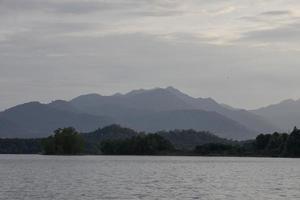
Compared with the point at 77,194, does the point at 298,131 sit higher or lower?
higher

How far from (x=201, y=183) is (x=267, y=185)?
7.74 m

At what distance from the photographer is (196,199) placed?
58.4m

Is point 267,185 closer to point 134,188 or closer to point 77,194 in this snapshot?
point 134,188

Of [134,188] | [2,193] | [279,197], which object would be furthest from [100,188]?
[279,197]

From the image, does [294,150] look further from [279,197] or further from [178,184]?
[279,197]

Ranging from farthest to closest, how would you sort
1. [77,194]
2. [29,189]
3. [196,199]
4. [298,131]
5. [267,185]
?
[298,131] → [267,185] → [29,189] → [77,194] → [196,199]

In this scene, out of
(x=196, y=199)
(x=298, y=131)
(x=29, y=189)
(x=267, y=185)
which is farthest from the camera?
(x=298, y=131)

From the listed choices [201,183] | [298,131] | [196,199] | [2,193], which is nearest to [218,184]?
[201,183]

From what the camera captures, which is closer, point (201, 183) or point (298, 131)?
point (201, 183)

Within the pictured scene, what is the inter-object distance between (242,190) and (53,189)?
19.4m

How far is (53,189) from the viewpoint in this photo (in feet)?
228

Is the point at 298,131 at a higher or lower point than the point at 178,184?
higher

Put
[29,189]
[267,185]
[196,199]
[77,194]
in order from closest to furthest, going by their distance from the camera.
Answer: [196,199]
[77,194]
[29,189]
[267,185]

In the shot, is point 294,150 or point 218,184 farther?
point 294,150
